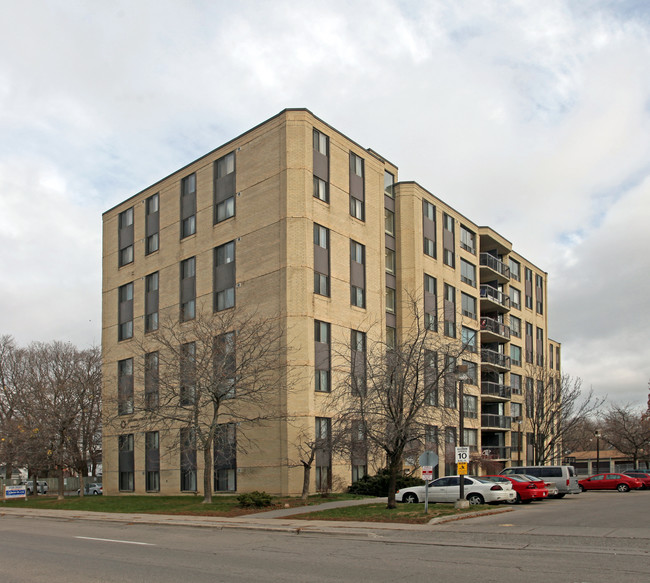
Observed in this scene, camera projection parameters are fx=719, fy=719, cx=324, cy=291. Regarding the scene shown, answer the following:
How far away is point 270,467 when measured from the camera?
36969 millimetres

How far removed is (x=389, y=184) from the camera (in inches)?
1935

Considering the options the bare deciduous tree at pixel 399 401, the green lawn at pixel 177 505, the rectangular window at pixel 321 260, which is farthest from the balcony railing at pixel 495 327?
the bare deciduous tree at pixel 399 401

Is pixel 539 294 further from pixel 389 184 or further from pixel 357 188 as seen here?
pixel 357 188

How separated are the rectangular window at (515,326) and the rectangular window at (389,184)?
21.1 m

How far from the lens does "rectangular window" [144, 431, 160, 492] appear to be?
150 feet

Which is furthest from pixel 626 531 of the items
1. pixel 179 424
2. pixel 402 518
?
pixel 179 424

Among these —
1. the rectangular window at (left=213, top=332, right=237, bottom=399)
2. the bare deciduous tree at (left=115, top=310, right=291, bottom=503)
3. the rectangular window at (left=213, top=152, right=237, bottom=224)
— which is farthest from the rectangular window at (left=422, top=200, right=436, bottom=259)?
the rectangular window at (left=213, top=332, right=237, bottom=399)

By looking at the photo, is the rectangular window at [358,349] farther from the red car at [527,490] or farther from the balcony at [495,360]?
the balcony at [495,360]

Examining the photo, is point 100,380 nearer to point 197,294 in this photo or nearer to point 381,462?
point 197,294

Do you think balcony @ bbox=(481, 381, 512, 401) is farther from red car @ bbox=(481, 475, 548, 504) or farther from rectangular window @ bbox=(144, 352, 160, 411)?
rectangular window @ bbox=(144, 352, 160, 411)

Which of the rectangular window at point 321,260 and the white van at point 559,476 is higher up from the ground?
the rectangular window at point 321,260

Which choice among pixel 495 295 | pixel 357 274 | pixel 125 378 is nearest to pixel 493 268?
pixel 495 295

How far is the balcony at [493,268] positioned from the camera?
196 ft

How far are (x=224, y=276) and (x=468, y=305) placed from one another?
21577 millimetres
